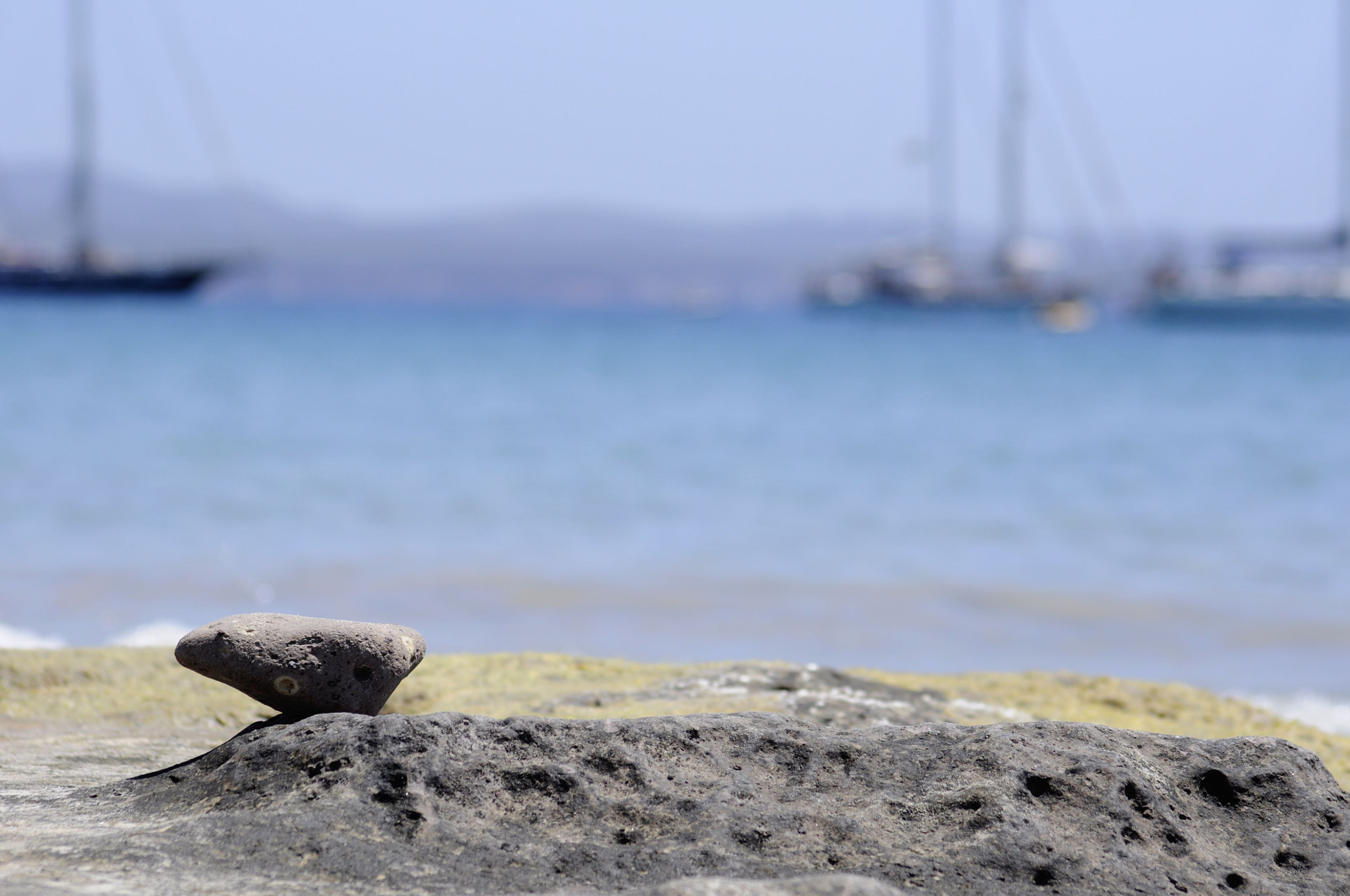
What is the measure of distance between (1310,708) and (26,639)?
7027 millimetres

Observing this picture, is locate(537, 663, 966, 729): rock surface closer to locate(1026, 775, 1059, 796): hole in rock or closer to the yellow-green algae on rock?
the yellow-green algae on rock

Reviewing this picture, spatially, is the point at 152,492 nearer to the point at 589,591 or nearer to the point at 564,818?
the point at 589,591

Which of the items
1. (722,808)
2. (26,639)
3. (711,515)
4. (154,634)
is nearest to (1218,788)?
(722,808)

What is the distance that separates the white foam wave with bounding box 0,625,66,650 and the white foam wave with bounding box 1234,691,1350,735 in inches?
255

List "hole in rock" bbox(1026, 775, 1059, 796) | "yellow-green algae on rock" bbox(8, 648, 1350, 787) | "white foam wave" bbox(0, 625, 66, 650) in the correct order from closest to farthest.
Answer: "hole in rock" bbox(1026, 775, 1059, 796) < "yellow-green algae on rock" bbox(8, 648, 1350, 787) < "white foam wave" bbox(0, 625, 66, 650)

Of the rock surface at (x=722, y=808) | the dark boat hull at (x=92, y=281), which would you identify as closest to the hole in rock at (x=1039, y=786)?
the rock surface at (x=722, y=808)

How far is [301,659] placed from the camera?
13.3 feet

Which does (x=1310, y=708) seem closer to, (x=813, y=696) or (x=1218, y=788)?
(x=813, y=696)

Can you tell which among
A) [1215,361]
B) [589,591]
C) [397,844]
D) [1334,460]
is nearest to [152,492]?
[589,591]

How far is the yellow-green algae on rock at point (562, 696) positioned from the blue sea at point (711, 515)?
1.33 m

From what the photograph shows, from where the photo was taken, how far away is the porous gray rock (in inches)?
157

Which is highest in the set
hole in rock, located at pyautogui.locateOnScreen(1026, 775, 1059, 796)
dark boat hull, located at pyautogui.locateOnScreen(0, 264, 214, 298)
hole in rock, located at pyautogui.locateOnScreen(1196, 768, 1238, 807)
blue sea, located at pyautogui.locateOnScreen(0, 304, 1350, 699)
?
dark boat hull, located at pyautogui.locateOnScreen(0, 264, 214, 298)

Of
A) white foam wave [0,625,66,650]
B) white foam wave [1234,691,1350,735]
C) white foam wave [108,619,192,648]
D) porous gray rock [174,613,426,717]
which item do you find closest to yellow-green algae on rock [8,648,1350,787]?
white foam wave [1234,691,1350,735]

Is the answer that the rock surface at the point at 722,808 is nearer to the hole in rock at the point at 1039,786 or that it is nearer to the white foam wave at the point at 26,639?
the hole in rock at the point at 1039,786
